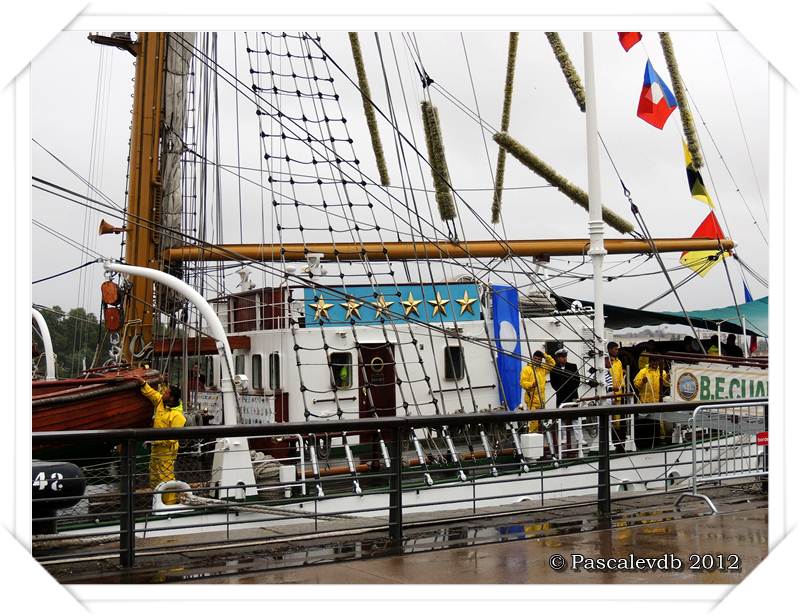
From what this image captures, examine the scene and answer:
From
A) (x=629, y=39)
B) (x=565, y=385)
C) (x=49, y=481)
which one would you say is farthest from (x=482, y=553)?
(x=565, y=385)

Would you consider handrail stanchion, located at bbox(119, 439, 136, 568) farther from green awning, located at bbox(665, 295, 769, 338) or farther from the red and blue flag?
green awning, located at bbox(665, 295, 769, 338)

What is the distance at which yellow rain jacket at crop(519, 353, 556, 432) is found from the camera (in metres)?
13.5

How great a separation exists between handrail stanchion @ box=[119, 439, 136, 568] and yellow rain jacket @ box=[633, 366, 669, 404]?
9619 mm

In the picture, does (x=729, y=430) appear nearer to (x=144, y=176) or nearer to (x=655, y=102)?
(x=655, y=102)

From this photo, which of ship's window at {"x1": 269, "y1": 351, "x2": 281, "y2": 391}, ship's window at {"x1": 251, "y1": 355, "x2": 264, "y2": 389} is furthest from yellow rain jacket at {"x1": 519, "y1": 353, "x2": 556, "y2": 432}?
ship's window at {"x1": 251, "y1": 355, "x2": 264, "y2": 389}

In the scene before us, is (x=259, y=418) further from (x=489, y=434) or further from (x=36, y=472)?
(x=36, y=472)

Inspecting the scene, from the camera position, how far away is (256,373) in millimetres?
14609

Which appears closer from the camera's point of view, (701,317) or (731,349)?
(731,349)

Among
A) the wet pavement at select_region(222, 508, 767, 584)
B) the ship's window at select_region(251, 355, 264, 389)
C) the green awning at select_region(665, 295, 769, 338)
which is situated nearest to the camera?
the wet pavement at select_region(222, 508, 767, 584)

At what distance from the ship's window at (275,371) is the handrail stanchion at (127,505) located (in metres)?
8.34

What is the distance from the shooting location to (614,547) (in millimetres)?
6020

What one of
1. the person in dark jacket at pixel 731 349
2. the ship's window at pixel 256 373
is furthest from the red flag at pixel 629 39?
the person in dark jacket at pixel 731 349

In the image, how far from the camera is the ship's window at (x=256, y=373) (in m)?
14.5

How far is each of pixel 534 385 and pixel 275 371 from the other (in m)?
4.03
